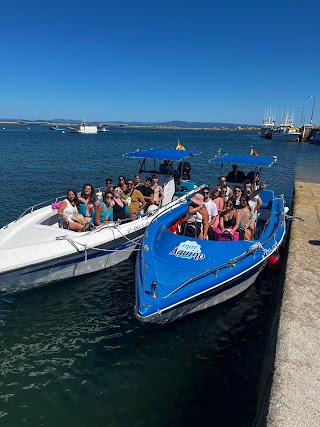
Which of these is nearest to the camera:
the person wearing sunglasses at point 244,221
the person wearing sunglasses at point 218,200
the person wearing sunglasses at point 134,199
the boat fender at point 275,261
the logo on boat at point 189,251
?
the logo on boat at point 189,251

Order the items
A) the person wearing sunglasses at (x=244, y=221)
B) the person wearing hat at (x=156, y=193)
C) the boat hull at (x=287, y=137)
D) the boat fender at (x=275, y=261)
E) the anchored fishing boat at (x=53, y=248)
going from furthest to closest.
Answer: the boat hull at (x=287, y=137)
the person wearing hat at (x=156, y=193)
the boat fender at (x=275, y=261)
the person wearing sunglasses at (x=244, y=221)
the anchored fishing boat at (x=53, y=248)

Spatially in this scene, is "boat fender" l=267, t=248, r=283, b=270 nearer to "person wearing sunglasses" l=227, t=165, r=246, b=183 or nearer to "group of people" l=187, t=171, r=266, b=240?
"group of people" l=187, t=171, r=266, b=240

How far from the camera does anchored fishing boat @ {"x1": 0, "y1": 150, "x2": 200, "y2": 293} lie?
6.95 meters

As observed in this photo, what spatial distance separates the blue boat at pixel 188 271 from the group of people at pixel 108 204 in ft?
4.84

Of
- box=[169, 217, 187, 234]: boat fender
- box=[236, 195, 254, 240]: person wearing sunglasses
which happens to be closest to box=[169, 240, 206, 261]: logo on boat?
box=[236, 195, 254, 240]: person wearing sunglasses

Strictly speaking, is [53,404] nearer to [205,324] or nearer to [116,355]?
[116,355]

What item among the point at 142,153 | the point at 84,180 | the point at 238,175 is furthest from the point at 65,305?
the point at 84,180

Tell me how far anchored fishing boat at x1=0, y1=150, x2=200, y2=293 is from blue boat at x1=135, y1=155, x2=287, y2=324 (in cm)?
104

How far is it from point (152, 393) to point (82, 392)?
1064 millimetres

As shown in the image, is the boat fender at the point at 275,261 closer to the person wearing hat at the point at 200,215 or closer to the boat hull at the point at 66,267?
the person wearing hat at the point at 200,215

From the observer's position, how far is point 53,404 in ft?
15.8

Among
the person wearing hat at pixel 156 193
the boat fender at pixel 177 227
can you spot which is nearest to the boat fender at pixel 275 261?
the boat fender at pixel 177 227

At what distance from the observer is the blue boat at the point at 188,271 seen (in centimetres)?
570

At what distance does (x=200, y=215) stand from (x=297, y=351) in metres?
4.29
